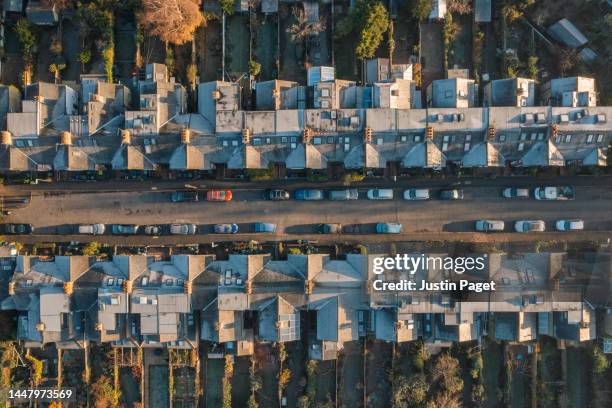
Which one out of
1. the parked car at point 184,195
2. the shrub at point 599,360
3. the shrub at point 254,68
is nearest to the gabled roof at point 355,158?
the shrub at point 254,68

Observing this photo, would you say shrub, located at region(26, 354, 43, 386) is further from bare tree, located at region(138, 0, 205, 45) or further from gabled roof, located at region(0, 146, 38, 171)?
bare tree, located at region(138, 0, 205, 45)

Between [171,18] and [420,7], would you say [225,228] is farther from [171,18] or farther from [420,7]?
[420,7]

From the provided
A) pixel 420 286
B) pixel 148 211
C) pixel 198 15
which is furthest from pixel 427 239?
pixel 198 15

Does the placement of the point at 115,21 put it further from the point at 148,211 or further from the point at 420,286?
the point at 420,286

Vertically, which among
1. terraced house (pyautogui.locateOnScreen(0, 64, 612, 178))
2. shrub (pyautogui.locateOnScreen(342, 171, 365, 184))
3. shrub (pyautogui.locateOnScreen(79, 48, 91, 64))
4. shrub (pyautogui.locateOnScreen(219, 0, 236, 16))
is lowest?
shrub (pyautogui.locateOnScreen(342, 171, 365, 184))

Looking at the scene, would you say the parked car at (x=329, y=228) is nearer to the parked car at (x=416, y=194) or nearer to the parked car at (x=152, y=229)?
the parked car at (x=416, y=194)

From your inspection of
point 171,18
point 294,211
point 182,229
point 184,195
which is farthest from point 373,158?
point 171,18

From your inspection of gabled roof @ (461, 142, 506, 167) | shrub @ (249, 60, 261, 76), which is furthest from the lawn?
gabled roof @ (461, 142, 506, 167)
